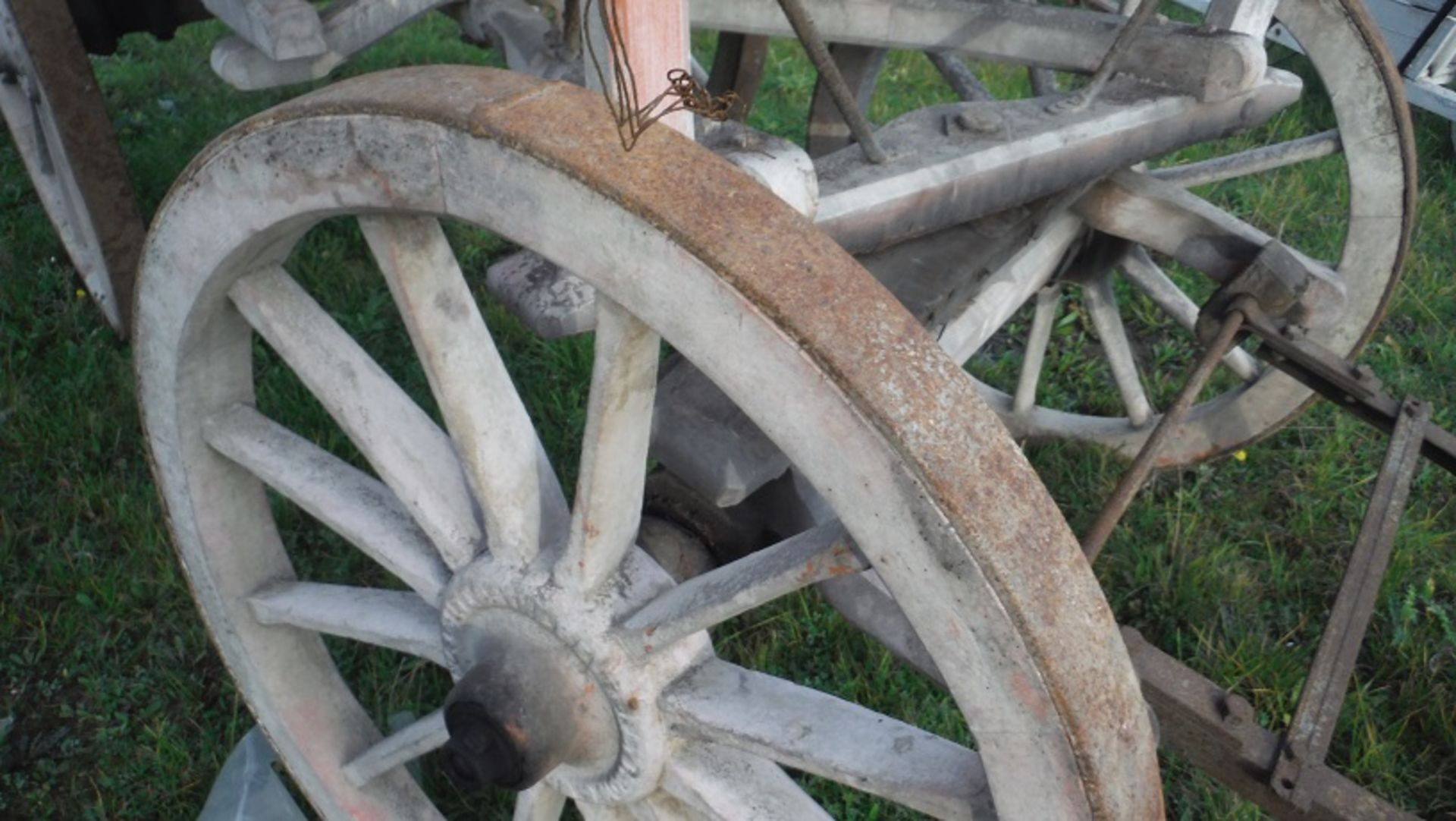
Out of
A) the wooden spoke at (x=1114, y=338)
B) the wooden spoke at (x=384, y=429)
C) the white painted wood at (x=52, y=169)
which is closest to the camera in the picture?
the wooden spoke at (x=384, y=429)

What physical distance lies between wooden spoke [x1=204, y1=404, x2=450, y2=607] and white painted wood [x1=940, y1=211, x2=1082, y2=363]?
88 cm

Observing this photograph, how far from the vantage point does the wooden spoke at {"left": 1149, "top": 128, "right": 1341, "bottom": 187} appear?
2496mm

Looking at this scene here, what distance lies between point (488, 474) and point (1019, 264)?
1.10 metres

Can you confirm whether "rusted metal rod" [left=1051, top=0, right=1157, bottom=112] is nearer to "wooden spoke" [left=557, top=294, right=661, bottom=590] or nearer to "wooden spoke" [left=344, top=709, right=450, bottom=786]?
"wooden spoke" [left=557, top=294, right=661, bottom=590]

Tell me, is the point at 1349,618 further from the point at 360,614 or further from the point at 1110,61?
the point at 360,614

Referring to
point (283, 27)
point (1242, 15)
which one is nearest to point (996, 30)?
point (1242, 15)

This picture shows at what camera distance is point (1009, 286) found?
220 centimetres

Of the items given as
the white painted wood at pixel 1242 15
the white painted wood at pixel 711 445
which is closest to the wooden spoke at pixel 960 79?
the white painted wood at pixel 1242 15

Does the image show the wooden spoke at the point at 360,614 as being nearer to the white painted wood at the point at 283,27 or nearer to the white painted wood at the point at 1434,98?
the white painted wood at the point at 283,27

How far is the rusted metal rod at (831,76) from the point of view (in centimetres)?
143

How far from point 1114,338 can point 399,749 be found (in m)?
1.62

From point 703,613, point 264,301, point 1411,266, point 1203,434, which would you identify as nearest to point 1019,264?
point 1203,434

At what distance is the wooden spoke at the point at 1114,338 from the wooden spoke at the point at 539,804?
146cm

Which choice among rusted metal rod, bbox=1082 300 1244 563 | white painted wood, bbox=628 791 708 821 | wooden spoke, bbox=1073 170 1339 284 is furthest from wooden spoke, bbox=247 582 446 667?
wooden spoke, bbox=1073 170 1339 284
